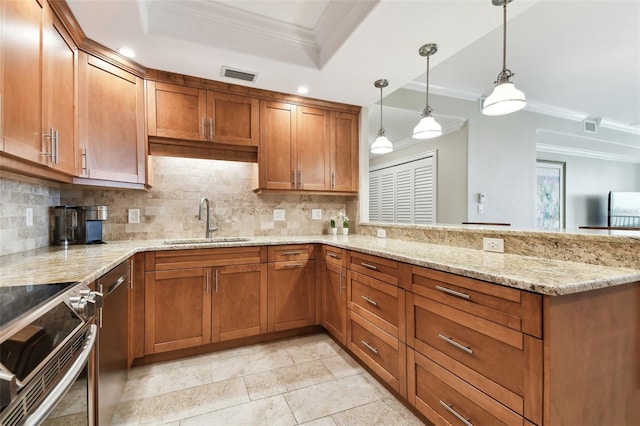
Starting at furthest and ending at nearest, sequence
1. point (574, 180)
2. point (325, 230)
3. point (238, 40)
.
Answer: point (574, 180), point (325, 230), point (238, 40)

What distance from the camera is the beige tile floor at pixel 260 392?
1.61 meters

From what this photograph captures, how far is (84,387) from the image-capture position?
1028 mm

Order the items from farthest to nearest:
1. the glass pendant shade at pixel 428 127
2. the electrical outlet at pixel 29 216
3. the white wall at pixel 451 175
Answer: the white wall at pixel 451 175 → the glass pendant shade at pixel 428 127 → the electrical outlet at pixel 29 216

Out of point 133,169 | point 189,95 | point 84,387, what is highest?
point 189,95

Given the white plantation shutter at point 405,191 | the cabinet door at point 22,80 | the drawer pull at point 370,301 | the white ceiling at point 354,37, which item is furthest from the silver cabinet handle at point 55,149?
the white plantation shutter at point 405,191

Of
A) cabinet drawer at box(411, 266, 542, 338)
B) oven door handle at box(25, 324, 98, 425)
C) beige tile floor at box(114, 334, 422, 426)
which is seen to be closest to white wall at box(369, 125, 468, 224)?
beige tile floor at box(114, 334, 422, 426)

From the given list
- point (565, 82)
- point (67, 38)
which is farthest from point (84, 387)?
point (565, 82)

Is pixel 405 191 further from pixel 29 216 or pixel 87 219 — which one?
pixel 29 216

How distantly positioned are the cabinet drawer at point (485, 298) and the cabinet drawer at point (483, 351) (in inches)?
1.2

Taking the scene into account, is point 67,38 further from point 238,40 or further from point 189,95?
point 238,40

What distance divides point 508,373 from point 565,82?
4081mm

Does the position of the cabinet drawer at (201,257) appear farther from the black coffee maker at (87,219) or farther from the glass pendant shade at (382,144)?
the glass pendant shade at (382,144)

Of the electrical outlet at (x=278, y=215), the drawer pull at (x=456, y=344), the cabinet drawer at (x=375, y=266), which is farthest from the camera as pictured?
the electrical outlet at (x=278, y=215)

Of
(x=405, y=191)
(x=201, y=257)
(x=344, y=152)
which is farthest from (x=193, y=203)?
(x=405, y=191)
